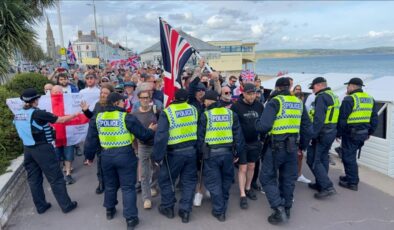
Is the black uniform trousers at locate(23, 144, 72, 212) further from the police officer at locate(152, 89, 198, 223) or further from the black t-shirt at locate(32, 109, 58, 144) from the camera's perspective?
the police officer at locate(152, 89, 198, 223)

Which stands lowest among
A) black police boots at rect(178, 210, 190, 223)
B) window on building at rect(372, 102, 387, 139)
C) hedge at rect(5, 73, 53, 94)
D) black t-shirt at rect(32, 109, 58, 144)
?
black police boots at rect(178, 210, 190, 223)

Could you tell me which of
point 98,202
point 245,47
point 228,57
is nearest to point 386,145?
point 98,202

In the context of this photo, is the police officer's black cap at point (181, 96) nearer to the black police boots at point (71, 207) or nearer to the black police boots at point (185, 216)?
the black police boots at point (185, 216)

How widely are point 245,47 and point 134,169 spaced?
55.5 metres

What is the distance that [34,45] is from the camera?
8.41 meters

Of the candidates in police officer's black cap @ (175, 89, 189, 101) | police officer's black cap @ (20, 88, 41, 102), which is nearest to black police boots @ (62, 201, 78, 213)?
police officer's black cap @ (20, 88, 41, 102)

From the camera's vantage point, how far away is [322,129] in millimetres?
5000

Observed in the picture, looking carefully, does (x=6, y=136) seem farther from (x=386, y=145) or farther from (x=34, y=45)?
(x=386, y=145)

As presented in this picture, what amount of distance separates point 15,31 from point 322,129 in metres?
7.86

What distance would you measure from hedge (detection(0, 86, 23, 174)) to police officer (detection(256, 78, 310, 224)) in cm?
445

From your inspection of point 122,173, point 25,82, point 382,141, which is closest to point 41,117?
point 122,173

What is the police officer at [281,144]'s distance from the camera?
13.7 feet

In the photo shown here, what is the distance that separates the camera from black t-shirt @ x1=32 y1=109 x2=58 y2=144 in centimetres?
420

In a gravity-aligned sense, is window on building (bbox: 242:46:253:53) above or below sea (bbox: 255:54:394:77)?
above
